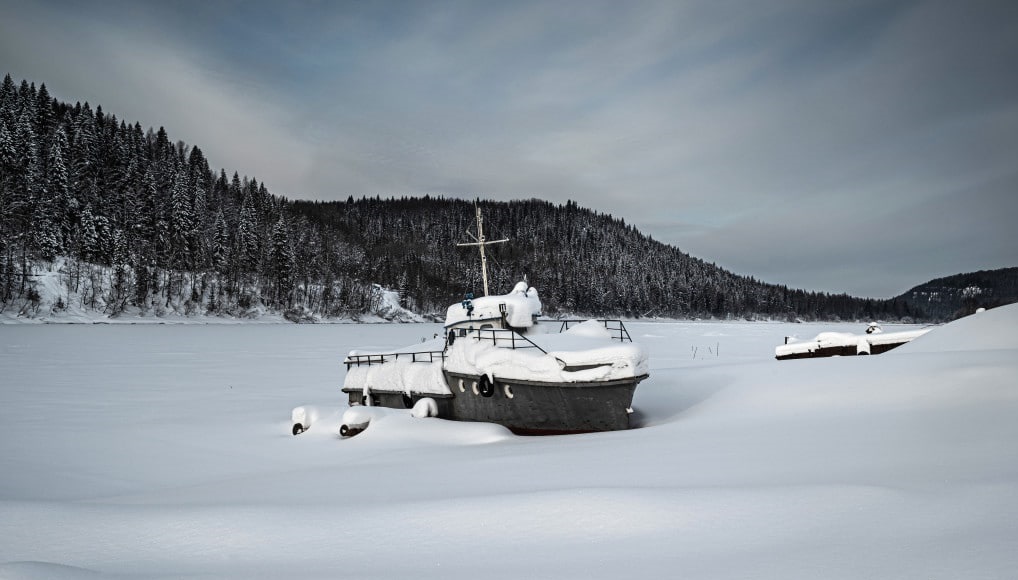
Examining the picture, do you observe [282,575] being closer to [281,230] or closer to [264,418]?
[264,418]

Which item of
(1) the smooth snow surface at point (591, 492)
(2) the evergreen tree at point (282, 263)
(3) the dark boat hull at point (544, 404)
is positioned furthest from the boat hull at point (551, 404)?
(2) the evergreen tree at point (282, 263)

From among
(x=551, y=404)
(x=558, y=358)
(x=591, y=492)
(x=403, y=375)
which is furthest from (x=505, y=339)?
(x=591, y=492)

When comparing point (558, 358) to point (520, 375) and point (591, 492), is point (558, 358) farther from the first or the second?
point (591, 492)

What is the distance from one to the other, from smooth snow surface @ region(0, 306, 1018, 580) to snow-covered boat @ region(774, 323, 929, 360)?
692 centimetres

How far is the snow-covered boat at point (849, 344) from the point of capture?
63.6ft

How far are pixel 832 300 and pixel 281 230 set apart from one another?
7067 inches

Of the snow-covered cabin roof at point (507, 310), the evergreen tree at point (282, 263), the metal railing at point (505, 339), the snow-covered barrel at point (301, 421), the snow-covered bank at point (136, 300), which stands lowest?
the snow-covered barrel at point (301, 421)

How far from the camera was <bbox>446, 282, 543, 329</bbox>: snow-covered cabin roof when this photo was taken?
14.5 metres

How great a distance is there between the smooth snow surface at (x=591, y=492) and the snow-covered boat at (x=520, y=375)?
3.61ft

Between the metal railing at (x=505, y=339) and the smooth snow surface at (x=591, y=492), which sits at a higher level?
the metal railing at (x=505, y=339)

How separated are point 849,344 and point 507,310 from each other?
15.0 m

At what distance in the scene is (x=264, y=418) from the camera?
50.0 feet

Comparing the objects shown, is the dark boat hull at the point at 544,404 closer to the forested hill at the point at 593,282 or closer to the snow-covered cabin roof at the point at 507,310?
the snow-covered cabin roof at the point at 507,310

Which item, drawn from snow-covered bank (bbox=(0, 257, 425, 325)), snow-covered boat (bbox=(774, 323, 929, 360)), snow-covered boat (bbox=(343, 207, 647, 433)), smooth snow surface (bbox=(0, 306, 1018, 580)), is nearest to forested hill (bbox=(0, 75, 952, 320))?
snow-covered bank (bbox=(0, 257, 425, 325))
